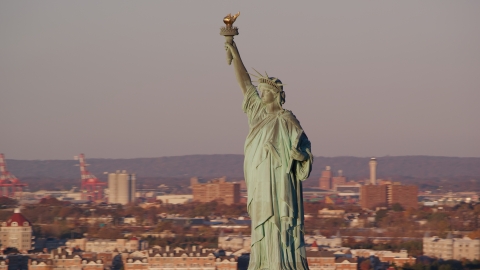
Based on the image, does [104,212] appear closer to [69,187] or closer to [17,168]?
[17,168]

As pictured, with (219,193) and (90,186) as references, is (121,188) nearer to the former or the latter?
(90,186)

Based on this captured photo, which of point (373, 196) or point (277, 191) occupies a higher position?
point (373, 196)

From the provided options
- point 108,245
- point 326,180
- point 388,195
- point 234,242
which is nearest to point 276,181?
point 234,242

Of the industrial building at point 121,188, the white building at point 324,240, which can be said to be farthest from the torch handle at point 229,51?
the industrial building at point 121,188

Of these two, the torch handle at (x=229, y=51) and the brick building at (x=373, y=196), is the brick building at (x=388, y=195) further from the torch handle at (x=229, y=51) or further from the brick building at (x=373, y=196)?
the torch handle at (x=229, y=51)

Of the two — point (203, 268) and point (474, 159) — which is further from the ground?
point (474, 159)

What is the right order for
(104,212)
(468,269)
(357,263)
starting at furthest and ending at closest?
(104,212)
(468,269)
(357,263)

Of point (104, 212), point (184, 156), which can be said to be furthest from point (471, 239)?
point (184, 156)
